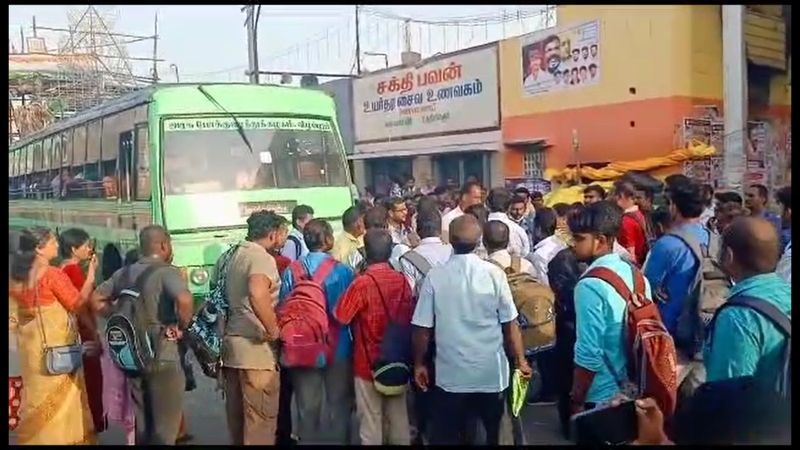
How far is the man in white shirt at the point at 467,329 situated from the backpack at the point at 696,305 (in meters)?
0.88

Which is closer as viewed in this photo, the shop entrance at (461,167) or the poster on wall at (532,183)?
the poster on wall at (532,183)

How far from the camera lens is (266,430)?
4.16m

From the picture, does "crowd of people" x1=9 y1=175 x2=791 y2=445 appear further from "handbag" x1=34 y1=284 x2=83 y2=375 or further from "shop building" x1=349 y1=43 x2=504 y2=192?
"shop building" x1=349 y1=43 x2=504 y2=192

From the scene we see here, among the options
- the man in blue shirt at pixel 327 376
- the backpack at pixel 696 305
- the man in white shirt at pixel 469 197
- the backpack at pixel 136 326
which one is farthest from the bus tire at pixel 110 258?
the backpack at pixel 696 305

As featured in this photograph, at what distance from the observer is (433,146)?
49.1 ft

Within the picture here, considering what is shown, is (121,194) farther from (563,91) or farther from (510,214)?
(563,91)

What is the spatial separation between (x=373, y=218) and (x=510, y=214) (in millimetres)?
1783

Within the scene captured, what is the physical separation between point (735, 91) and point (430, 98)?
6407 millimetres

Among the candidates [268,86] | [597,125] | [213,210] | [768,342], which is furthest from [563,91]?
[768,342]

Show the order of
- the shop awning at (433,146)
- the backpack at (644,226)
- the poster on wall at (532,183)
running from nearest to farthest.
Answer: the backpack at (644,226) < the poster on wall at (532,183) < the shop awning at (433,146)

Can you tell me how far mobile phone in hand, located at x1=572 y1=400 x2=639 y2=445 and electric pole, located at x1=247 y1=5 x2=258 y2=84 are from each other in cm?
430

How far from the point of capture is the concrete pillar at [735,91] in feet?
33.2

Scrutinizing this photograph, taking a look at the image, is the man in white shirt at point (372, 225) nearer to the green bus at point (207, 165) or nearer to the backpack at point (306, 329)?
the backpack at point (306, 329)

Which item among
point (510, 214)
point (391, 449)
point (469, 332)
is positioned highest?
point (510, 214)
